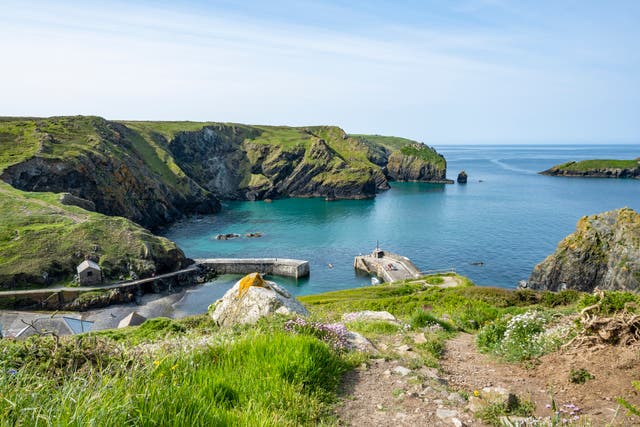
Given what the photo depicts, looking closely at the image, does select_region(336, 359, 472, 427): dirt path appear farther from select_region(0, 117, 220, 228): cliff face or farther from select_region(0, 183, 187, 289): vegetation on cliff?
select_region(0, 117, 220, 228): cliff face

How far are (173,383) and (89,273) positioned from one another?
2575 inches

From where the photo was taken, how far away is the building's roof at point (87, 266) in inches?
2340

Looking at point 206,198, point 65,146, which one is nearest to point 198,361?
point 65,146

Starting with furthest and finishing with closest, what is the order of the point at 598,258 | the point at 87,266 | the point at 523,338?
1. the point at 87,266
2. the point at 598,258
3. the point at 523,338

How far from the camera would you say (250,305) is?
13.8 metres

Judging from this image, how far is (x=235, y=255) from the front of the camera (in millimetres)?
88875

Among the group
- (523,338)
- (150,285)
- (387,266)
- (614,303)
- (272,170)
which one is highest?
(272,170)

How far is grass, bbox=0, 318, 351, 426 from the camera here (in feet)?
12.1

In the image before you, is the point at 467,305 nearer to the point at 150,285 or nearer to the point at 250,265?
the point at 150,285

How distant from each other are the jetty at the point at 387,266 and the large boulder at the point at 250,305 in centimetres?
5470

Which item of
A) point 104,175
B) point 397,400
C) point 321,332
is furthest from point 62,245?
point 397,400

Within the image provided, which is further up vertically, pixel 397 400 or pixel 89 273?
pixel 397 400

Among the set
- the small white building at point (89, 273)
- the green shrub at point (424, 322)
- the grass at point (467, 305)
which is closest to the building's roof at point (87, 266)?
the small white building at point (89, 273)

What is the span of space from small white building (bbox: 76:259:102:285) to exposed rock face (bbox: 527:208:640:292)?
67.5m
